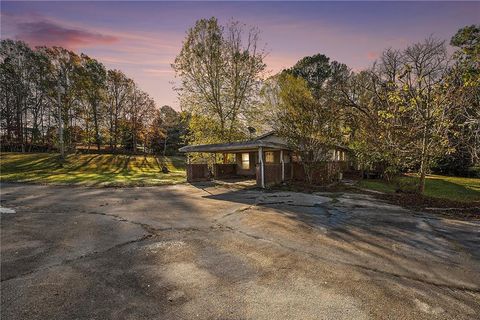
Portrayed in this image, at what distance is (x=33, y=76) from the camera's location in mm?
36719

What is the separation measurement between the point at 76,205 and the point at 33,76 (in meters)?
37.9

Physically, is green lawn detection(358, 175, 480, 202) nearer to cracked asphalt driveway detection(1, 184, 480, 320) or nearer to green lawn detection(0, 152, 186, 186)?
cracked asphalt driveway detection(1, 184, 480, 320)

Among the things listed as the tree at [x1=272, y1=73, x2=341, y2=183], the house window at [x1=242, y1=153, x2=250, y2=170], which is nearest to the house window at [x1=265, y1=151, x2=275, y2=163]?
the house window at [x1=242, y1=153, x2=250, y2=170]

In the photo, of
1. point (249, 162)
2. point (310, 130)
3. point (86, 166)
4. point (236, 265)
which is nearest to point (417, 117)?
point (310, 130)

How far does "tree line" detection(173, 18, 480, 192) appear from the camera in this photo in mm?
11117

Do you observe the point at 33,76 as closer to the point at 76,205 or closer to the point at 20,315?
the point at 76,205

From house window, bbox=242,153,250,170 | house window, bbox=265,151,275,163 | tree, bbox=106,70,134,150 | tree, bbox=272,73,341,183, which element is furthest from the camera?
tree, bbox=106,70,134,150

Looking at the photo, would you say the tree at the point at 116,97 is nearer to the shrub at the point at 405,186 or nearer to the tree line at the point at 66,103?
the tree line at the point at 66,103

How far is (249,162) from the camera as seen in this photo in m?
25.0

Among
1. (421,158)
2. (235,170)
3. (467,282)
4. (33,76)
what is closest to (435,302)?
(467,282)

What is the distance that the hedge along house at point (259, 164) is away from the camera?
16359mm

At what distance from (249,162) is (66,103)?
94.7 ft

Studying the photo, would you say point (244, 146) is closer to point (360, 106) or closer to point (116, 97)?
point (360, 106)

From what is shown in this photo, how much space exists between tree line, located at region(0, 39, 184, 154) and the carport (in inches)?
520
